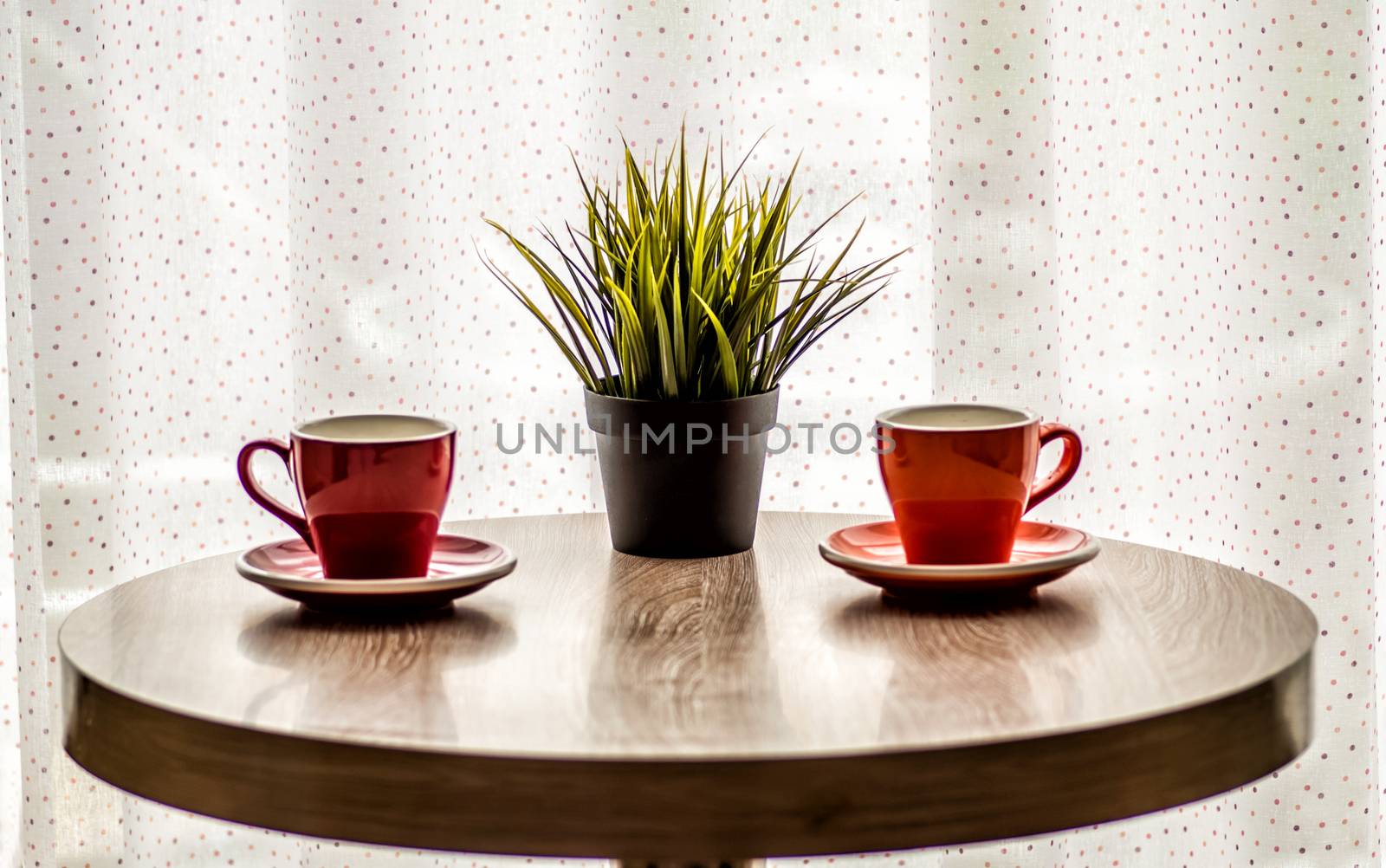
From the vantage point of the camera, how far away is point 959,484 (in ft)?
2.82

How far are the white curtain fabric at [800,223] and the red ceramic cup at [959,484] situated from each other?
2.00 feet

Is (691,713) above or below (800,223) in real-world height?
below

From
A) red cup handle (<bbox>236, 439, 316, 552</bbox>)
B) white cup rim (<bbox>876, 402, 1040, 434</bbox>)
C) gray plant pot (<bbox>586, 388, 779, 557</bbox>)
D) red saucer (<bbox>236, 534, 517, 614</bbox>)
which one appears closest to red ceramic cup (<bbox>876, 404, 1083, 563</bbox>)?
white cup rim (<bbox>876, 402, 1040, 434</bbox>)

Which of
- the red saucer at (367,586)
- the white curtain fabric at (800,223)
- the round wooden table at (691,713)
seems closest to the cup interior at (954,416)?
the round wooden table at (691,713)

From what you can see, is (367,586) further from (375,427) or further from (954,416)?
(954,416)

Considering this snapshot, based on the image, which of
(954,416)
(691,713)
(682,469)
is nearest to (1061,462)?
(954,416)

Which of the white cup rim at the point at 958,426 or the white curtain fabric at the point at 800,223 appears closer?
the white cup rim at the point at 958,426

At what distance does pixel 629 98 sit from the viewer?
58.2 inches

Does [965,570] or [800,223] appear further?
[800,223]

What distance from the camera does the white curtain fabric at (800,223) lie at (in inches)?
57.1

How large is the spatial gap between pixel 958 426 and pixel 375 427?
1.24 feet

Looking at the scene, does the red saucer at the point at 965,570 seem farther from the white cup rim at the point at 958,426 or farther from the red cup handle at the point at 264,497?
the red cup handle at the point at 264,497

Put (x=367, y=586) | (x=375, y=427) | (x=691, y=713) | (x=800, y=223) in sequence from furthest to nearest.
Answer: (x=800, y=223) → (x=375, y=427) → (x=367, y=586) → (x=691, y=713)

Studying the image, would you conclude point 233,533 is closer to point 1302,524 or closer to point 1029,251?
point 1029,251
